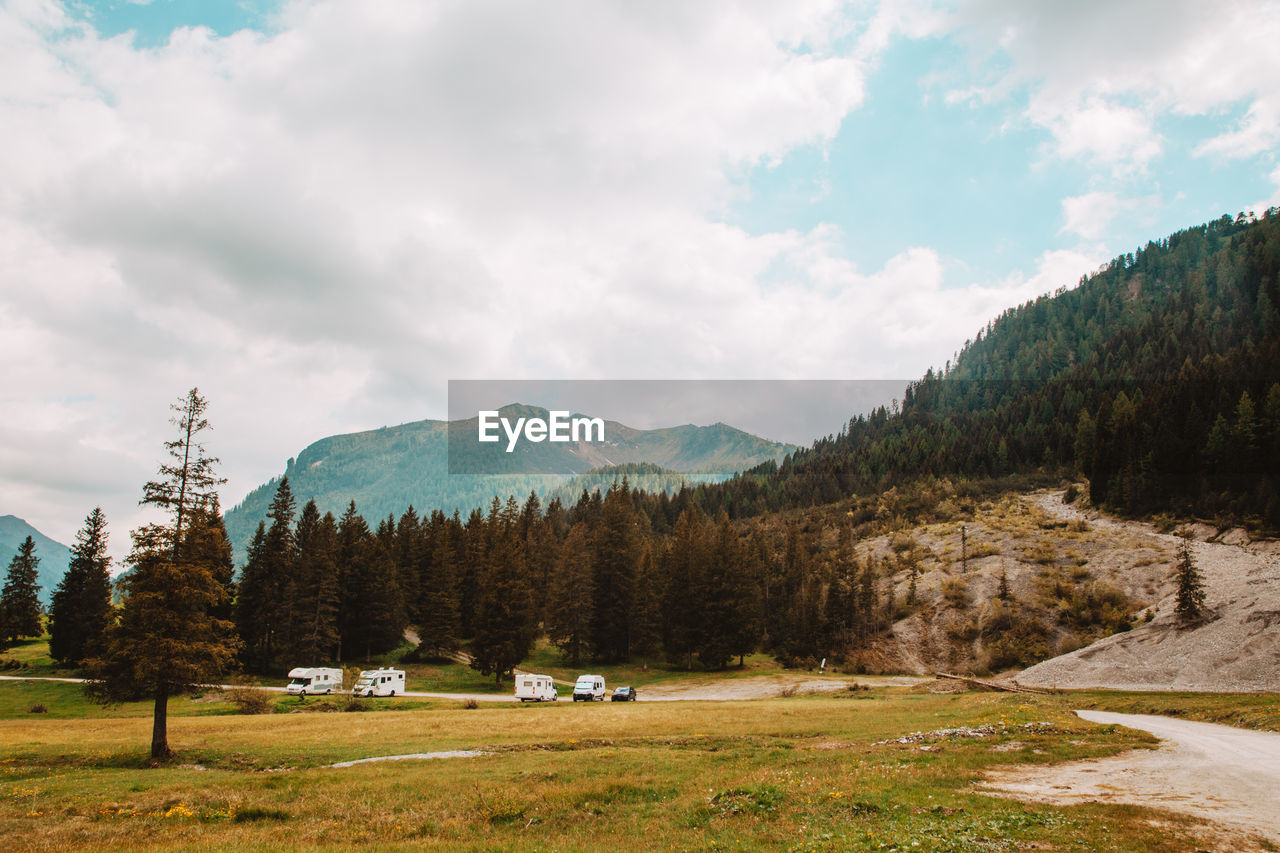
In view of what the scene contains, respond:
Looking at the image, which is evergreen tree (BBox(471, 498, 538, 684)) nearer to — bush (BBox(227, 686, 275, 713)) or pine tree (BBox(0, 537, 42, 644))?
bush (BBox(227, 686, 275, 713))

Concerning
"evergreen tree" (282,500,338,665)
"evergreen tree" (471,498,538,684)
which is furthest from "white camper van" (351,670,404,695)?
"evergreen tree" (282,500,338,665)

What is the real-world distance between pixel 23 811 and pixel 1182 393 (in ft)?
431

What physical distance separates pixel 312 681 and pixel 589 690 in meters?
25.4

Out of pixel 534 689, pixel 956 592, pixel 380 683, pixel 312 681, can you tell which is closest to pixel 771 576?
pixel 956 592

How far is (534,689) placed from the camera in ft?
186

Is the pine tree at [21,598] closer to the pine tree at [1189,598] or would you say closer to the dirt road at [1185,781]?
the dirt road at [1185,781]

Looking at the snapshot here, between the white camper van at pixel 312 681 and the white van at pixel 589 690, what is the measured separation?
22.9m

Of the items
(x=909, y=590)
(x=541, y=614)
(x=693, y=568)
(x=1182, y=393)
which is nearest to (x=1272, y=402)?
(x=1182, y=393)

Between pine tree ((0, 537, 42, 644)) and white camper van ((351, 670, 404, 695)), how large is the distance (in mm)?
60133

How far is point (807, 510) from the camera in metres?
159

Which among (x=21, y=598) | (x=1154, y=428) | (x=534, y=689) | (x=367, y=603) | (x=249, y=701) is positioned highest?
(x=1154, y=428)

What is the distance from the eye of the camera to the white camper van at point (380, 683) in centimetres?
5706

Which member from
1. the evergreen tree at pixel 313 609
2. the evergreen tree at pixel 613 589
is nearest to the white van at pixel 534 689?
the evergreen tree at pixel 613 589

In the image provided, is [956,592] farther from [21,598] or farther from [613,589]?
[21,598]
